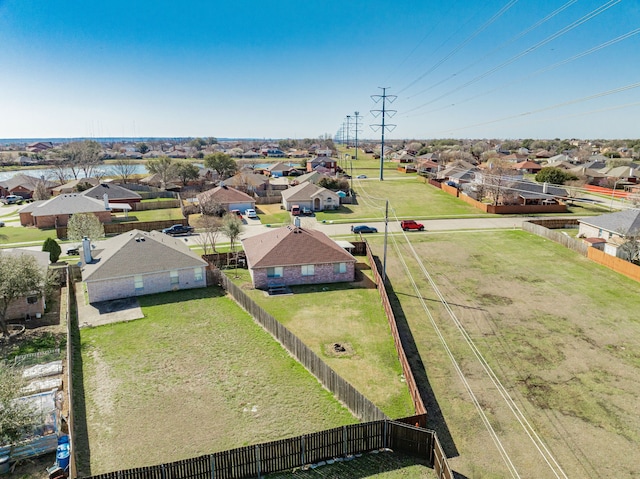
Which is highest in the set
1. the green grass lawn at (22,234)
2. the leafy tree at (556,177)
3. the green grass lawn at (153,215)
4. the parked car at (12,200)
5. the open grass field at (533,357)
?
the leafy tree at (556,177)

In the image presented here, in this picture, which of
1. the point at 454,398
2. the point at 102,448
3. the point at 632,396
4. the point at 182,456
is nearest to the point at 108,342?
the point at 102,448

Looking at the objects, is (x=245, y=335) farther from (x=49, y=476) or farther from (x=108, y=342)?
(x=49, y=476)

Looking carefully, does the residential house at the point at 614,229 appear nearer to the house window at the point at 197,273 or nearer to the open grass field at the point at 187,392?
the open grass field at the point at 187,392

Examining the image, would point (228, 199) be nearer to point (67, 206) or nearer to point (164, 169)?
point (67, 206)

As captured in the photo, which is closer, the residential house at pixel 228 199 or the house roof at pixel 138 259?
the house roof at pixel 138 259

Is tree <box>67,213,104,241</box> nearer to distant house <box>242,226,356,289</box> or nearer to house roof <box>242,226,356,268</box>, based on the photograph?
house roof <box>242,226,356,268</box>

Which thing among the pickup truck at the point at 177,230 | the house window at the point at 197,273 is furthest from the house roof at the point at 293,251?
the pickup truck at the point at 177,230
